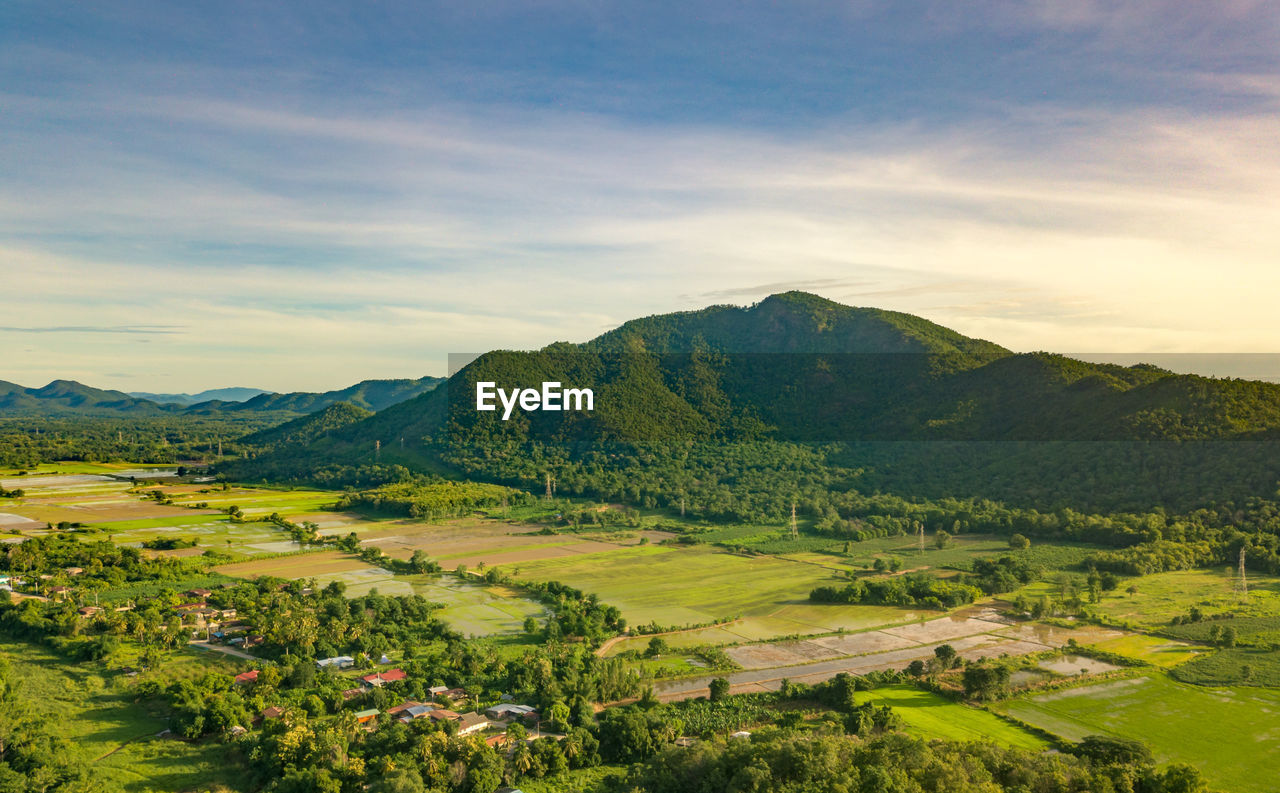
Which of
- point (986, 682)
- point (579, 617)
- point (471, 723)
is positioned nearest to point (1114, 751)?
point (986, 682)

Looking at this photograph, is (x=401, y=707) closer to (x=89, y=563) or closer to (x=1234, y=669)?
(x=89, y=563)

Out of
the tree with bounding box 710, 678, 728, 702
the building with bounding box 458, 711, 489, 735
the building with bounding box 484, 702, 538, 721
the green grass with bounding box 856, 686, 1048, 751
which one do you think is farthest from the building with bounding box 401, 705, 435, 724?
the green grass with bounding box 856, 686, 1048, 751

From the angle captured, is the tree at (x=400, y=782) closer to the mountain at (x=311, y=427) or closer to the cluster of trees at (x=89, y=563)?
the cluster of trees at (x=89, y=563)

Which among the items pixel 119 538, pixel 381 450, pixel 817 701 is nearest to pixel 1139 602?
pixel 817 701

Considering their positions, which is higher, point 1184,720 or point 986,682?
→ point 986,682

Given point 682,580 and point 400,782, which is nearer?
point 400,782

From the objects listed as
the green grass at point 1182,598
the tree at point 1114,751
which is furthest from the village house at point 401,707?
the green grass at point 1182,598
